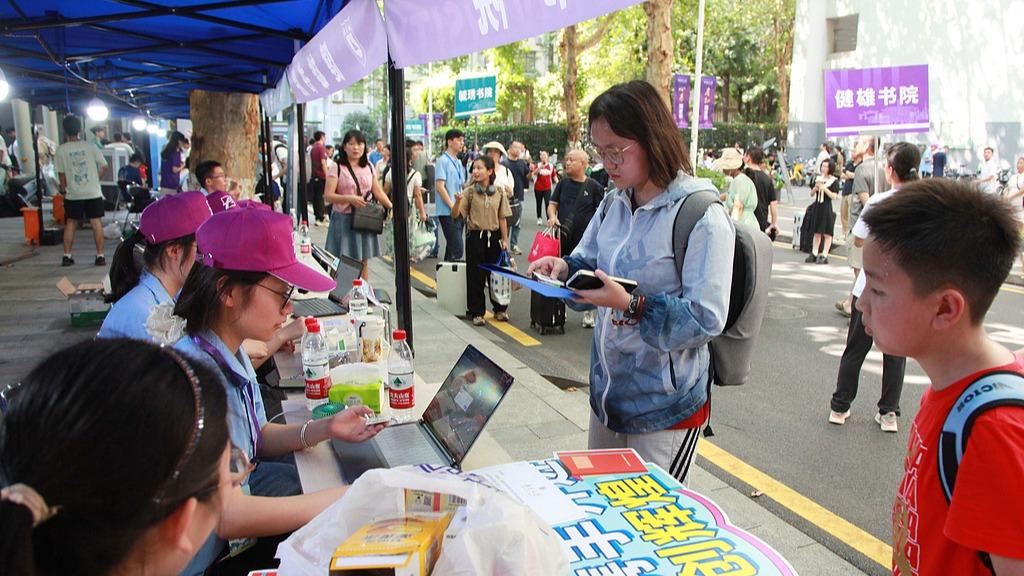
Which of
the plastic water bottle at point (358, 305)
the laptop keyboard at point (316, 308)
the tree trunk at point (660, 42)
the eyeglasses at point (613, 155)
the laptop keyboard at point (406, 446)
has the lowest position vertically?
the laptop keyboard at point (406, 446)

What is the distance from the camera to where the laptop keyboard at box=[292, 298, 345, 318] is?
13.5 feet

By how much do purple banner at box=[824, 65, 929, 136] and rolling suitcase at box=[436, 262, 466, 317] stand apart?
207 inches

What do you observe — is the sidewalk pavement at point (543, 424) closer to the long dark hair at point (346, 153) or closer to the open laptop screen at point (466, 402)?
the open laptop screen at point (466, 402)

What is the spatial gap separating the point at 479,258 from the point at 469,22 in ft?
16.4

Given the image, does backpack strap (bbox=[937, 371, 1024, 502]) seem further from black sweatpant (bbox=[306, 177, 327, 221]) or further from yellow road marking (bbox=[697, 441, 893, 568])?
black sweatpant (bbox=[306, 177, 327, 221])

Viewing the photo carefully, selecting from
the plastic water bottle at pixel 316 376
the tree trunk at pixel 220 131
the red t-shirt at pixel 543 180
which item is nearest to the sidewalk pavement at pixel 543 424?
the plastic water bottle at pixel 316 376

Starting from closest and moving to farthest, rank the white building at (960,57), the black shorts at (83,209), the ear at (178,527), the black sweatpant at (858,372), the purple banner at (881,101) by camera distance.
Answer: the ear at (178,527) → the black sweatpant at (858,372) → the purple banner at (881,101) → the black shorts at (83,209) → the white building at (960,57)

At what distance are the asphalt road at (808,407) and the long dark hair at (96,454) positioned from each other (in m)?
3.10

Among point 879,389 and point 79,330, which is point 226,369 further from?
point 79,330

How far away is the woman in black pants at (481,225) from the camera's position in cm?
747

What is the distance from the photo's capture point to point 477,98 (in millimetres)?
19375

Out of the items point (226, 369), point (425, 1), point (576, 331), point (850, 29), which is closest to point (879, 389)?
point (576, 331)

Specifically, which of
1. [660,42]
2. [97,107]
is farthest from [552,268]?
[97,107]

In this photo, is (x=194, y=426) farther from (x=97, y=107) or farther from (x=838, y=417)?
(x=97, y=107)
